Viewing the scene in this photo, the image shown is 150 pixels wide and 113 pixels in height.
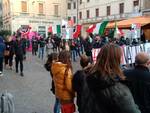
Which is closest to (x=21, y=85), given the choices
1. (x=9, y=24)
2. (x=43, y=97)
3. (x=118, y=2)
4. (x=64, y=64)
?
(x=43, y=97)

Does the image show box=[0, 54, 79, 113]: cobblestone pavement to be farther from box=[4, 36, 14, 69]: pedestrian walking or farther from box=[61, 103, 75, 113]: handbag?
box=[61, 103, 75, 113]: handbag

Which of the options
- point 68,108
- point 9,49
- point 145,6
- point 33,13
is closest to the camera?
point 68,108

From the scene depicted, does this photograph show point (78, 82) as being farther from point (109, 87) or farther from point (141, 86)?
point (109, 87)

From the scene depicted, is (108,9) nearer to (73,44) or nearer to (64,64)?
(73,44)

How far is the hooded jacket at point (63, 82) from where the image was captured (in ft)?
19.0

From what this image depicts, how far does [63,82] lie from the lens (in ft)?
19.1

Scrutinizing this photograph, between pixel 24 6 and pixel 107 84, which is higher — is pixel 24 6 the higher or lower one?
the higher one

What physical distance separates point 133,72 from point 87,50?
16980 millimetres

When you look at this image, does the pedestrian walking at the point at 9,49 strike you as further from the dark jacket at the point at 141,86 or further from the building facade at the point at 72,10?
the building facade at the point at 72,10

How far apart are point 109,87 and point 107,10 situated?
52.4 metres

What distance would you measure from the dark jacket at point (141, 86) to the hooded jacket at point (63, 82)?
5.39 ft

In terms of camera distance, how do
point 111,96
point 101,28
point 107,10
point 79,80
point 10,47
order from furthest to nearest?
point 107,10
point 101,28
point 10,47
point 79,80
point 111,96

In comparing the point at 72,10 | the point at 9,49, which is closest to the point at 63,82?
the point at 9,49

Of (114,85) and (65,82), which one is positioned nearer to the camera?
(114,85)
